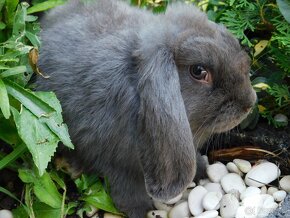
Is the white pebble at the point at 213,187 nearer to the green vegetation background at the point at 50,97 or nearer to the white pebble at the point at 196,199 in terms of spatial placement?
the white pebble at the point at 196,199

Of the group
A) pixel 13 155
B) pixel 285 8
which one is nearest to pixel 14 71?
pixel 13 155

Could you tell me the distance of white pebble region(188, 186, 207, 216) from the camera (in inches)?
102

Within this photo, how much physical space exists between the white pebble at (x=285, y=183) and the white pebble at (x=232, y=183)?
0.50 feet

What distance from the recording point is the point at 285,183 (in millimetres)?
2658

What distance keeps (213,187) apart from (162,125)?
0.59 metres

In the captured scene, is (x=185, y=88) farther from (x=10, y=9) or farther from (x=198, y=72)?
(x=10, y=9)

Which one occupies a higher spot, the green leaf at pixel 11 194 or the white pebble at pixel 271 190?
the white pebble at pixel 271 190

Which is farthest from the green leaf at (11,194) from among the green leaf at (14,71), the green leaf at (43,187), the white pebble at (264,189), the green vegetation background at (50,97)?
the white pebble at (264,189)

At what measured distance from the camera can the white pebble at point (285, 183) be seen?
264cm

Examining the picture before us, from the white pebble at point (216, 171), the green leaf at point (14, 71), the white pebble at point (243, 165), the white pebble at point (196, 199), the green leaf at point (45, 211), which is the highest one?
the green leaf at point (14, 71)

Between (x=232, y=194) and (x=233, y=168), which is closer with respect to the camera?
(x=232, y=194)

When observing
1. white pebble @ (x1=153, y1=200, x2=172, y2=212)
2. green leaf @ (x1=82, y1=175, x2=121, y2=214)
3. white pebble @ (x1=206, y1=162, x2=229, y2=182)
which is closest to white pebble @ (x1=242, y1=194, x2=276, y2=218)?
white pebble @ (x1=206, y1=162, x2=229, y2=182)

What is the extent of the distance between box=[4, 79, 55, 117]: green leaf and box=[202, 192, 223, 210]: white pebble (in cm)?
72

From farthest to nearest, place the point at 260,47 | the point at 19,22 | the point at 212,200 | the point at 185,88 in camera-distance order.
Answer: the point at 260,47 → the point at 212,200 → the point at 19,22 → the point at 185,88
